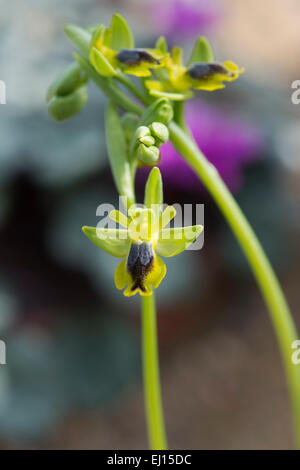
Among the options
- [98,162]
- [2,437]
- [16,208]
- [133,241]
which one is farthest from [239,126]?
[133,241]

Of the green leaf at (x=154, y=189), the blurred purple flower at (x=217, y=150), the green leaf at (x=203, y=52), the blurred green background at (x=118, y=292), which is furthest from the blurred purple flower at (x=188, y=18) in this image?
the green leaf at (x=154, y=189)

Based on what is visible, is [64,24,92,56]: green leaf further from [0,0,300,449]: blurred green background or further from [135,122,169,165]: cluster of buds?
[0,0,300,449]: blurred green background

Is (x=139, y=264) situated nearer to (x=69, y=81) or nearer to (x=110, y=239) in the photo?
(x=110, y=239)

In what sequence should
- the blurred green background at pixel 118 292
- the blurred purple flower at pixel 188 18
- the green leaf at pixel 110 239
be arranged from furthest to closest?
the blurred purple flower at pixel 188 18 < the blurred green background at pixel 118 292 < the green leaf at pixel 110 239

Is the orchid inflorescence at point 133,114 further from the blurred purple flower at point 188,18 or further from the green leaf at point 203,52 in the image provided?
the blurred purple flower at point 188,18

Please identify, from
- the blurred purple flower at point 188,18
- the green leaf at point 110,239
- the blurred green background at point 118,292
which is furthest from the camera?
the blurred purple flower at point 188,18
